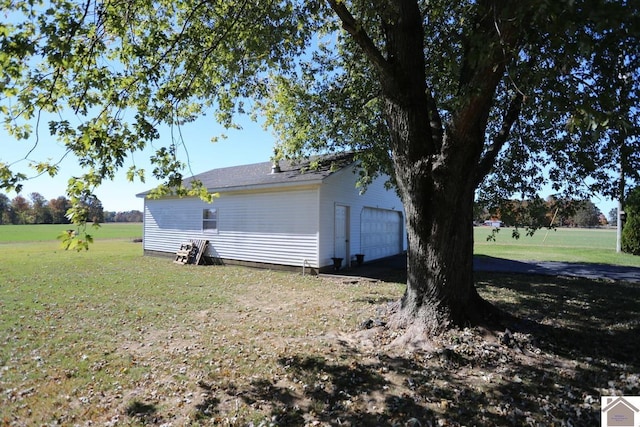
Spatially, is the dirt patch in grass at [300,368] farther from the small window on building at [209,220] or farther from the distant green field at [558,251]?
the small window on building at [209,220]

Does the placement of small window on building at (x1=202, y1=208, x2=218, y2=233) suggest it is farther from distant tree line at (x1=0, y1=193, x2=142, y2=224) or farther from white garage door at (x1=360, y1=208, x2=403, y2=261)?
distant tree line at (x1=0, y1=193, x2=142, y2=224)

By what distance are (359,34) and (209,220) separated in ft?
40.7

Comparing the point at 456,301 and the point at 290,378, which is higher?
the point at 456,301

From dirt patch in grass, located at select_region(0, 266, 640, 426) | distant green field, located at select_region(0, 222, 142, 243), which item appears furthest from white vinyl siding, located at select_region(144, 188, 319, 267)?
distant green field, located at select_region(0, 222, 142, 243)

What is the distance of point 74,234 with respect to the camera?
13.0ft

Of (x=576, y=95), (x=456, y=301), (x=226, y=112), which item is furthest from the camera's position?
(x=226, y=112)

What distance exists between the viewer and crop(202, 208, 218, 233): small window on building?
1543cm

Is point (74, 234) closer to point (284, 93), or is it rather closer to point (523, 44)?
point (523, 44)

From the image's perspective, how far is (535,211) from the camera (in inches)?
309

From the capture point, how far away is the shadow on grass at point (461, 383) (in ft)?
11.3

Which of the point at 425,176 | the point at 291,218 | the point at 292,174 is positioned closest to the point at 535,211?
the point at 425,176

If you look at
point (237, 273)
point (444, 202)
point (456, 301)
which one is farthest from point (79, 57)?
point (237, 273)

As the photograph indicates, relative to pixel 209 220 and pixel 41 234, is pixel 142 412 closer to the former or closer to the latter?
pixel 209 220

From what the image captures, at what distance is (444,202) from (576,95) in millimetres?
2226
